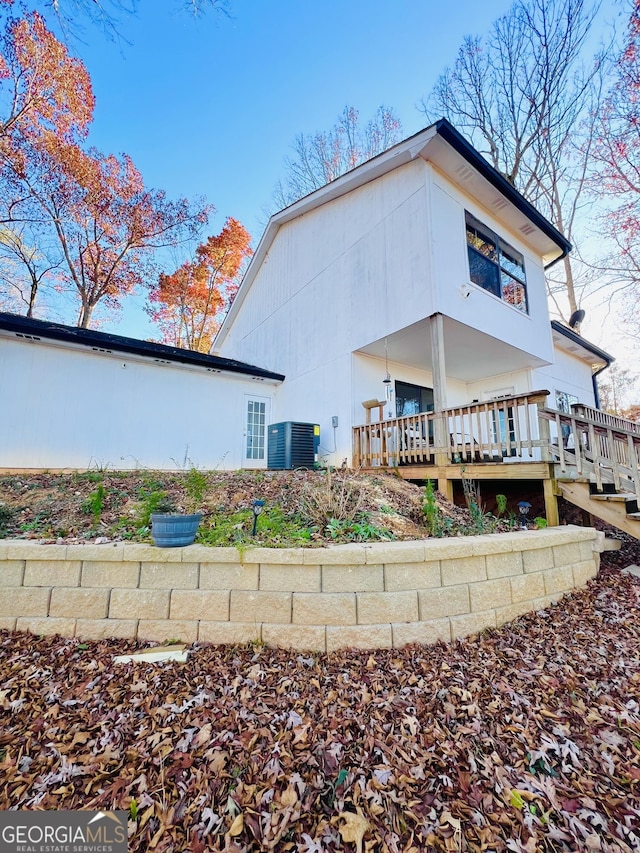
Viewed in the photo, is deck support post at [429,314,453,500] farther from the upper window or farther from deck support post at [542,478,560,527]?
the upper window

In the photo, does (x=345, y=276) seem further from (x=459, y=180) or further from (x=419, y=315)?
(x=459, y=180)

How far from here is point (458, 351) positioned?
7.88 meters

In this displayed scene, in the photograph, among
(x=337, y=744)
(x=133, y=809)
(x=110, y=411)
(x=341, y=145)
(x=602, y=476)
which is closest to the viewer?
(x=133, y=809)

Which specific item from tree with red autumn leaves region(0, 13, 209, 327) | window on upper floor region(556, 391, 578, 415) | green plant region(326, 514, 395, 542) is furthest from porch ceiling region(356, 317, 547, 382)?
tree with red autumn leaves region(0, 13, 209, 327)

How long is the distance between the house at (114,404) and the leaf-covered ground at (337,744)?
4.73 meters

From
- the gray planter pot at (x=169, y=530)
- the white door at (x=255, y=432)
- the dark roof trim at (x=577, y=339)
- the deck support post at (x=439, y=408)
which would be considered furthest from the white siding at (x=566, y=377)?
the gray planter pot at (x=169, y=530)

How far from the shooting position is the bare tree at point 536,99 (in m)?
11.2

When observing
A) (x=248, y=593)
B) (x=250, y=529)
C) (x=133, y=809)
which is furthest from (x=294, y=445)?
(x=133, y=809)

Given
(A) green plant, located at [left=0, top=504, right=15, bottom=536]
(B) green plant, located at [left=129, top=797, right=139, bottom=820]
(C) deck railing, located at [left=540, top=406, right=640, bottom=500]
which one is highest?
(C) deck railing, located at [left=540, top=406, right=640, bottom=500]

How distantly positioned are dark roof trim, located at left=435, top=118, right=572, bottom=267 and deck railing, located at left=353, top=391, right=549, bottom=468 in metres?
4.51

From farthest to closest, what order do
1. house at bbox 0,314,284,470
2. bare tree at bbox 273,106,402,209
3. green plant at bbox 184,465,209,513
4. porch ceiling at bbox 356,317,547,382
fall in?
bare tree at bbox 273,106,402,209
porch ceiling at bbox 356,317,547,382
house at bbox 0,314,284,470
green plant at bbox 184,465,209,513

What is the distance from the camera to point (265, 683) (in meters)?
2.27

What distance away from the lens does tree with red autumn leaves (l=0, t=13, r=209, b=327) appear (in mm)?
11281

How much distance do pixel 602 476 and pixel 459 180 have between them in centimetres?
610
